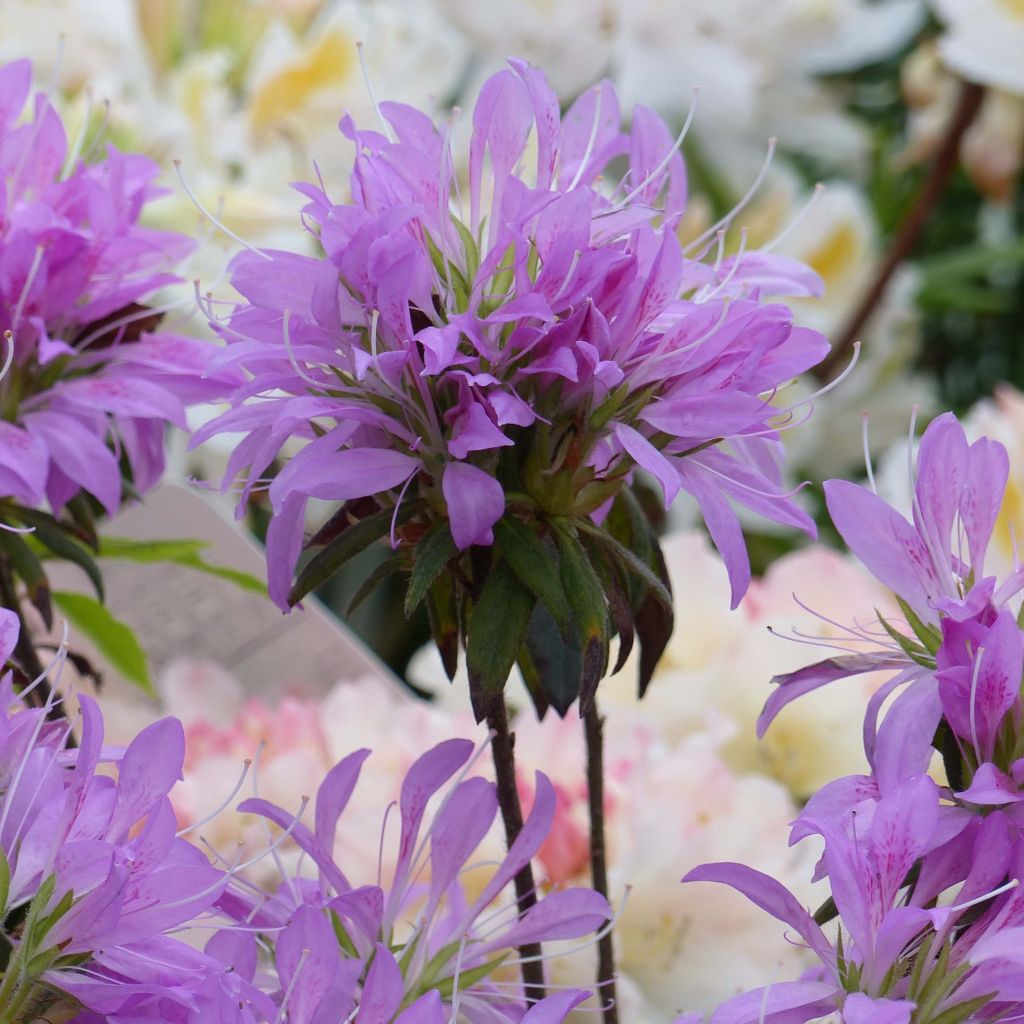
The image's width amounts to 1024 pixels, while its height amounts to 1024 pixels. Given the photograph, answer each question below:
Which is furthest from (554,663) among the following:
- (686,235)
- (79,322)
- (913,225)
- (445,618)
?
(913,225)

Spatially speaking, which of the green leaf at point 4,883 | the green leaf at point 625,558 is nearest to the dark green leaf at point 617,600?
the green leaf at point 625,558

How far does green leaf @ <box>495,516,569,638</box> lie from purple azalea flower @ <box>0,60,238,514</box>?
68 mm

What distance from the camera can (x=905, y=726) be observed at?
0.77ft

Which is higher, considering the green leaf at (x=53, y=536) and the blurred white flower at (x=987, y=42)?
the blurred white flower at (x=987, y=42)

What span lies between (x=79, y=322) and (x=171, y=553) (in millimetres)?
83

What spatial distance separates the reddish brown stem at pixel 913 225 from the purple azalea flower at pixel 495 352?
571 millimetres

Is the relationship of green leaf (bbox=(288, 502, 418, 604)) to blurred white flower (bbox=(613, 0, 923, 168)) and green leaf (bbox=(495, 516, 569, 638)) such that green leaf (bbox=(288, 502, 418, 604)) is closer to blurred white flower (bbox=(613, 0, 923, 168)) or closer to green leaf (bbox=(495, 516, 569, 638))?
green leaf (bbox=(495, 516, 569, 638))

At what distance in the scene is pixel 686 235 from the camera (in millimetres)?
737

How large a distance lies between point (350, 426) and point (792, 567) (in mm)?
292

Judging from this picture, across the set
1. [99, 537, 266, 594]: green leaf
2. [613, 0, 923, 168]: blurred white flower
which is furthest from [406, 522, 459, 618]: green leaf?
[613, 0, 923, 168]: blurred white flower

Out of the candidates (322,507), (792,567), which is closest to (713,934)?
(792,567)

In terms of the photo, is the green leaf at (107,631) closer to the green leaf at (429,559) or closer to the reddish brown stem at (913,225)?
the green leaf at (429,559)

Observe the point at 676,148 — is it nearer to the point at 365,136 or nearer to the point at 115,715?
the point at 365,136

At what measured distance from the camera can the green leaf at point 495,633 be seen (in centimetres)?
25
